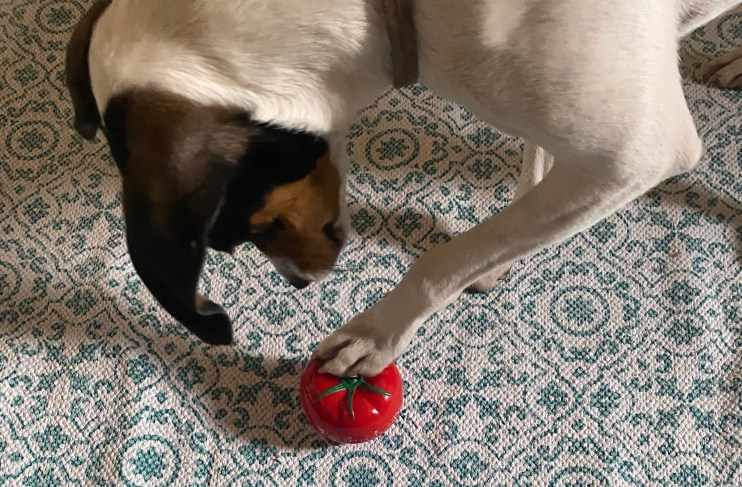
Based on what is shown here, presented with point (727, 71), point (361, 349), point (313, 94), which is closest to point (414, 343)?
point (361, 349)

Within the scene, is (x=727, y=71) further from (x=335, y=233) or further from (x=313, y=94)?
(x=313, y=94)

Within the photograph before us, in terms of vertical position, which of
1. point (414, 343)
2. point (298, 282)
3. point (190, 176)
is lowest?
point (414, 343)

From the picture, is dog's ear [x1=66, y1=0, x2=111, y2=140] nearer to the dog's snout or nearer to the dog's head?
the dog's head

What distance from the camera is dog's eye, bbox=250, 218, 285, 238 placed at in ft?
2.63

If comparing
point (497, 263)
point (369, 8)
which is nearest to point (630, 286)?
point (497, 263)

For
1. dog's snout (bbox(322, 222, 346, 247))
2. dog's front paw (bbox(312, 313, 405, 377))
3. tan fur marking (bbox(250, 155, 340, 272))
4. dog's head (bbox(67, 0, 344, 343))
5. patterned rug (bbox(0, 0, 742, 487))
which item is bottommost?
patterned rug (bbox(0, 0, 742, 487))

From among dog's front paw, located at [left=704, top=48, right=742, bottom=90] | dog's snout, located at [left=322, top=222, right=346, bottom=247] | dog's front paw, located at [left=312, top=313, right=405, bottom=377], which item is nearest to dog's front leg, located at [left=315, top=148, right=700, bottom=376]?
dog's front paw, located at [left=312, top=313, right=405, bottom=377]

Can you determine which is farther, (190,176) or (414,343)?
(414,343)

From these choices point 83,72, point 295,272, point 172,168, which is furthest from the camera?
point 295,272

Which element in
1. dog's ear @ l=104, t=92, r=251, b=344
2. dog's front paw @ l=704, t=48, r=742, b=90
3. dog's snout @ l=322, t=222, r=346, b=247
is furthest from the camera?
dog's front paw @ l=704, t=48, r=742, b=90

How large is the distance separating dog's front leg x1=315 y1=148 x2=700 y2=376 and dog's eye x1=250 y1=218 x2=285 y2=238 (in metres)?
0.19

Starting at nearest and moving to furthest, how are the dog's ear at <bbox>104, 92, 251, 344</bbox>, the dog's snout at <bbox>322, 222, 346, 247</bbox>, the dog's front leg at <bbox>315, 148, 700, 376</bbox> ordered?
the dog's ear at <bbox>104, 92, 251, 344</bbox> → the dog's front leg at <bbox>315, 148, 700, 376</bbox> → the dog's snout at <bbox>322, 222, 346, 247</bbox>

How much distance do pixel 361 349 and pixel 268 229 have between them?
0.82 feet

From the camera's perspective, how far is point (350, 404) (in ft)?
3.08
